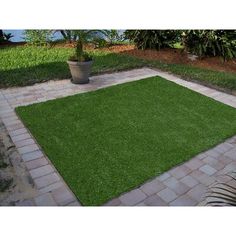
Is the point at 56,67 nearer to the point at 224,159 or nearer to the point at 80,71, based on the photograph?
the point at 80,71

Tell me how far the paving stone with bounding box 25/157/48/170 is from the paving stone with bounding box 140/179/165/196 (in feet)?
5.48

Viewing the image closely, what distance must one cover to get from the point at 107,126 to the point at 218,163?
224 centimetres

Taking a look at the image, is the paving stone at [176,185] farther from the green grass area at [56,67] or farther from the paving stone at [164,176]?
the green grass area at [56,67]

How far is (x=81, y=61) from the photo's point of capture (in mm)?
7844

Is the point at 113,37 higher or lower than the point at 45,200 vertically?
higher

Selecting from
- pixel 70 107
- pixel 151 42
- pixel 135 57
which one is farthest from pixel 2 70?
pixel 151 42

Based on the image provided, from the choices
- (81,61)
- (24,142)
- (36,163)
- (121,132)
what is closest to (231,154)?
(121,132)

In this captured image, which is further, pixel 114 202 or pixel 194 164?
pixel 194 164

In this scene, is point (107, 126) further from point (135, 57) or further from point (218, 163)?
point (135, 57)

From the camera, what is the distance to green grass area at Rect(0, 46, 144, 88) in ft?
27.0

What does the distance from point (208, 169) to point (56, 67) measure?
626cm

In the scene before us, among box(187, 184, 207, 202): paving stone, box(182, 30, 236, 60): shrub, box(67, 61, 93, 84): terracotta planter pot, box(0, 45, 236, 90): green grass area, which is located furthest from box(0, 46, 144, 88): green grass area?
box(187, 184, 207, 202): paving stone

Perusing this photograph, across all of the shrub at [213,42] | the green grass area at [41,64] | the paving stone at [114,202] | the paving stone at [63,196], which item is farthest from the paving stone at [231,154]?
the shrub at [213,42]

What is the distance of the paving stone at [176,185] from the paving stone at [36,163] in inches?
78.1
